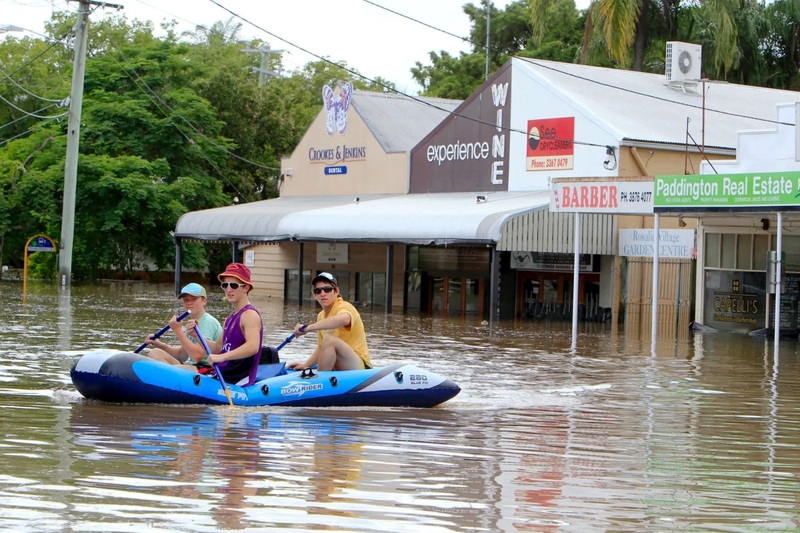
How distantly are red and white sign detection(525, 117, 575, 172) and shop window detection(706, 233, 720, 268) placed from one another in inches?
237

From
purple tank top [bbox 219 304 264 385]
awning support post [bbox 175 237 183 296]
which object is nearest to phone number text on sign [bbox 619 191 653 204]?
purple tank top [bbox 219 304 264 385]

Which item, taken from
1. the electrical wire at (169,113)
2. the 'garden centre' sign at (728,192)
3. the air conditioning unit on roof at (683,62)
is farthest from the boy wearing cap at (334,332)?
the electrical wire at (169,113)

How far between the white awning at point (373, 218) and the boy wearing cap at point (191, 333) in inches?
791

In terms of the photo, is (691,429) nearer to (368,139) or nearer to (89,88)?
(368,139)

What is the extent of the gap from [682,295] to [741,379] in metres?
16.5

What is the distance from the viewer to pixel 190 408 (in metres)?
13.3

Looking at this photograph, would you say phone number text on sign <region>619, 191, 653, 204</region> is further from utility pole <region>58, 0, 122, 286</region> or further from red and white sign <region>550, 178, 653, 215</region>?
utility pole <region>58, 0, 122, 286</region>

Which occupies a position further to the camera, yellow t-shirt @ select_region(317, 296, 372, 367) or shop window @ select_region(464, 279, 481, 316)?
shop window @ select_region(464, 279, 481, 316)

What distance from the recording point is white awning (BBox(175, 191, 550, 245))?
35.0 meters

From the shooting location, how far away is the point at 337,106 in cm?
4709

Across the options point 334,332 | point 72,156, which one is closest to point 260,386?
point 334,332

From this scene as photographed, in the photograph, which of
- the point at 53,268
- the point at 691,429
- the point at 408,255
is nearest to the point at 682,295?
the point at 408,255

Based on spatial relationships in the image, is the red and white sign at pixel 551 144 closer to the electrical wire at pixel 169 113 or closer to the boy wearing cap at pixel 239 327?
the electrical wire at pixel 169 113

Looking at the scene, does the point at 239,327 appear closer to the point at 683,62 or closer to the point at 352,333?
the point at 352,333
